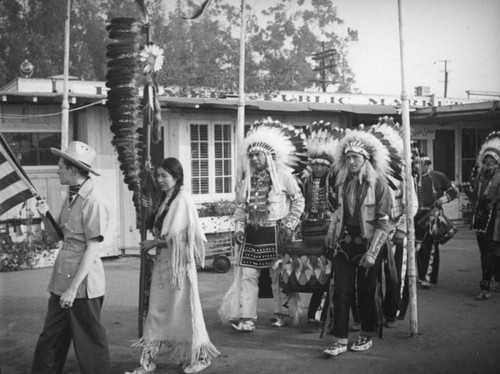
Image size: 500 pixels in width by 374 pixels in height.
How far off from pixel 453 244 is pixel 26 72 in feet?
34.0

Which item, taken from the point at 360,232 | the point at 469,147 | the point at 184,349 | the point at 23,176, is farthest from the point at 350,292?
the point at 469,147

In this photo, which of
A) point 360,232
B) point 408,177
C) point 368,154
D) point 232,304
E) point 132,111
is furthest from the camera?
point 232,304

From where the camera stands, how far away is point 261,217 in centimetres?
648

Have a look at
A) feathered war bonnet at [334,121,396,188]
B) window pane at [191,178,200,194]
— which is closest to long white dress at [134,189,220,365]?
feathered war bonnet at [334,121,396,188]

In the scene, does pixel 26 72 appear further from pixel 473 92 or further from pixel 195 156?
pixel 473 92

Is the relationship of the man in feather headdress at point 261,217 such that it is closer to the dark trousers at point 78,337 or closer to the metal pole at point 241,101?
the metal pole at point 241,101

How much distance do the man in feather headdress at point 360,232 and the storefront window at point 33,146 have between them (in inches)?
283

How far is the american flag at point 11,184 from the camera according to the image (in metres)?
4.19

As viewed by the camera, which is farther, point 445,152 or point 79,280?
point 445,152

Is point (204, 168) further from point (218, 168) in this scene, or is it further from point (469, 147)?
point (469, 147)

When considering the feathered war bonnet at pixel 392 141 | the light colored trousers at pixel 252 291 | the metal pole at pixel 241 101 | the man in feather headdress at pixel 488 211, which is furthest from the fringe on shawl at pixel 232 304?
the man in feather headdress at pixel 488 211

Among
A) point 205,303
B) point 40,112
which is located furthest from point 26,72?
point 205,303

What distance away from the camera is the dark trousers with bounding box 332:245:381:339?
5.44 meters

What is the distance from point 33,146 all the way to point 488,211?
8090 millimetres
